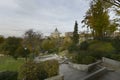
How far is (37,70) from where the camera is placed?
8.52 meters

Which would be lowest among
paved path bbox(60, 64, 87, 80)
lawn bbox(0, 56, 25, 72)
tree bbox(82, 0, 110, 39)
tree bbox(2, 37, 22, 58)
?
lawn bbox(0, 56, 25, 72)

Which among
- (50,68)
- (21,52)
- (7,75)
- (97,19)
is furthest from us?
(21,52)

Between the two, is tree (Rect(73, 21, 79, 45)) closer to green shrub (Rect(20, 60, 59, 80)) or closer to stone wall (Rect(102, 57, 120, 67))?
stone wall (Rect(102, 57, 120, 67))

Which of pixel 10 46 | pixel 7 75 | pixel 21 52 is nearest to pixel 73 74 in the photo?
pixel 7 75

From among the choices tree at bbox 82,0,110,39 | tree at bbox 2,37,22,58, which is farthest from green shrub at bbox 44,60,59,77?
tree at bbox 2,37,22,58

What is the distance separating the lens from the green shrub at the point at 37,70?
832 cm

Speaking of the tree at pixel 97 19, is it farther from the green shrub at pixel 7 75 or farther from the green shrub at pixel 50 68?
the green shrub at pixel 7 75

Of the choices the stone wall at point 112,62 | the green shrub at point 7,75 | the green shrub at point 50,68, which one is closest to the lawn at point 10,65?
the green shrub at point 50,68

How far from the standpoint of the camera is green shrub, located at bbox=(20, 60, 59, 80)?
832 cm

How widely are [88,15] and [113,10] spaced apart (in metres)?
15.2

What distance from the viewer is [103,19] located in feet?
99.1

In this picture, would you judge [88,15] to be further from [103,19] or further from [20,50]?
[20,50]

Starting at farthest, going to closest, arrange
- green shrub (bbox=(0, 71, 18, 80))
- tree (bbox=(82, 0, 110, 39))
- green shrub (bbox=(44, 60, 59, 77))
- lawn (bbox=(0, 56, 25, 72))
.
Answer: tree (bbox=(82, 0, 110, 39)), lawn (bbox=(0, 56, 25, 72)), green shrub (bbox=(44, 60, 59, 77)), green shrub (bbox=(0, 71, 18, 80))

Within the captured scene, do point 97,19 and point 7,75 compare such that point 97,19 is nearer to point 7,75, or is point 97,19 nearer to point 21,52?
point 21,52
